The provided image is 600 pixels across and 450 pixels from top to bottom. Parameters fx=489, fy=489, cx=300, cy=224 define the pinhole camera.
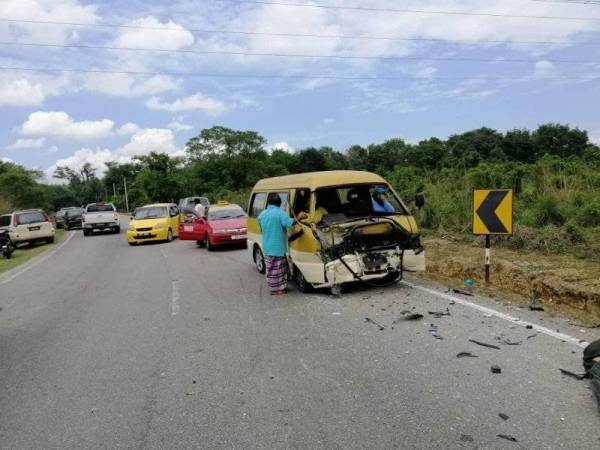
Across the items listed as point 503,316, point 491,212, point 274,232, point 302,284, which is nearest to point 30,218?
point 274,232

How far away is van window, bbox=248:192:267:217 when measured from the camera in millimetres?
10279

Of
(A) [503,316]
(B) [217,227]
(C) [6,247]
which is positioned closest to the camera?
(A) [503,316]

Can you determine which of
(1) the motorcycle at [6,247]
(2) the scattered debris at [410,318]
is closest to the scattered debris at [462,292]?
(2) the scattered debris at [410,318]

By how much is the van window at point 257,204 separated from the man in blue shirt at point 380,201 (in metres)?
2.42

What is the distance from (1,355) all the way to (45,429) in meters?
2.55

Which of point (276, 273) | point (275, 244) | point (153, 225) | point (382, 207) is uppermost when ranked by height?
point (382, 207)

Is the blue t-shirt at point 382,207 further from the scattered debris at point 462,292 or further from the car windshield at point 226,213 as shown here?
the car windshield at point 226,213

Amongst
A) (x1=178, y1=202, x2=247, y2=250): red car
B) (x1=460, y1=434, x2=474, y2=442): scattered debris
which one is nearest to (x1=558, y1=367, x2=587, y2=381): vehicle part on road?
(x1=460, y1=434, x2=474, y2=442): scattered debris

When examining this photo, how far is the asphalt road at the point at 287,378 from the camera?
349 centimetres

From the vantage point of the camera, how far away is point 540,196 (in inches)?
476

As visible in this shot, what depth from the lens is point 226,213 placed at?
54.6ft

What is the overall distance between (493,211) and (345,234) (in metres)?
2.37

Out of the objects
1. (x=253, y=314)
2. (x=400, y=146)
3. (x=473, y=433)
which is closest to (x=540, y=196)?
(x=253, y=314)

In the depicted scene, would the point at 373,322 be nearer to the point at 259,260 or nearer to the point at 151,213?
the point at 259,260
